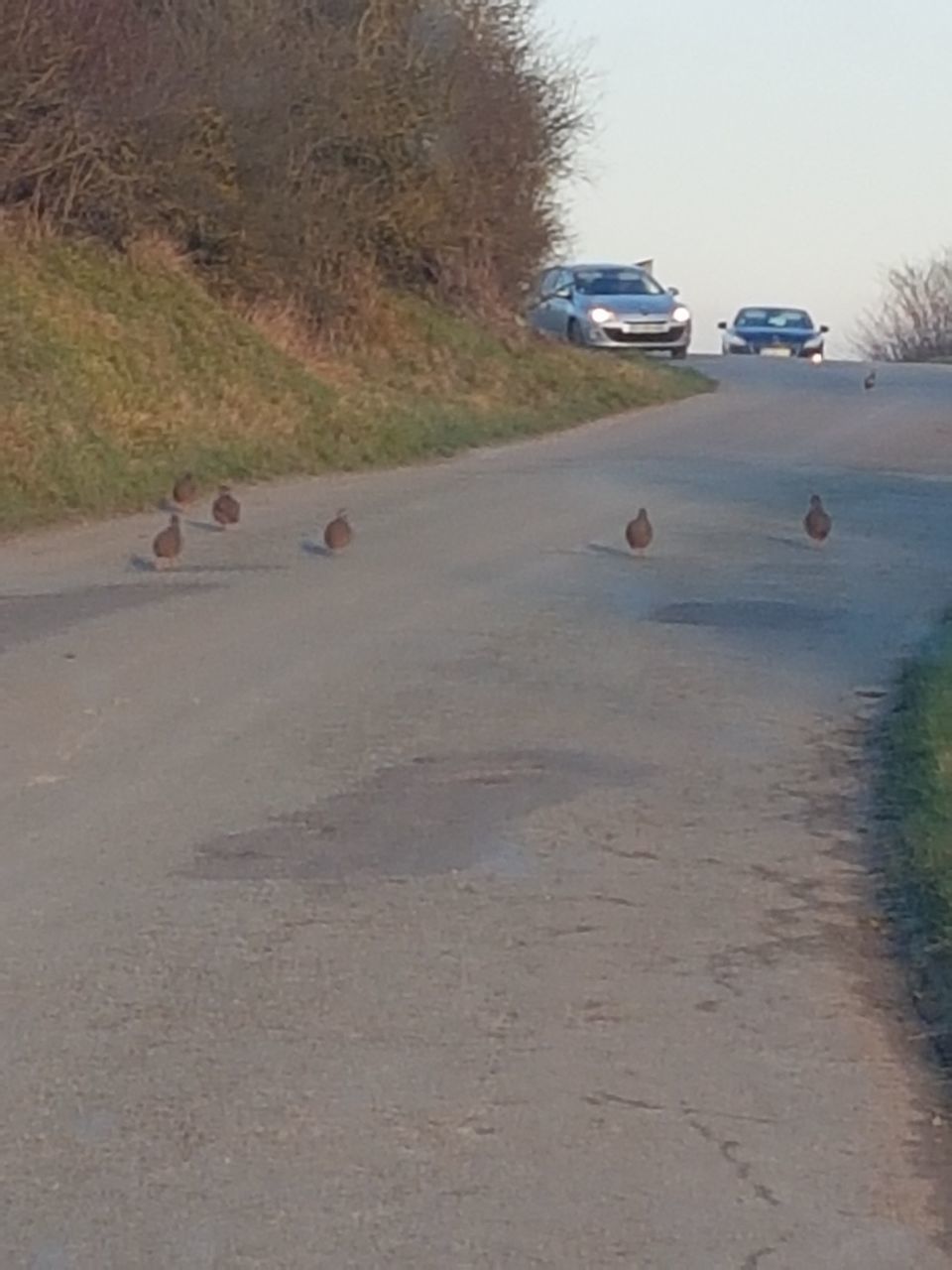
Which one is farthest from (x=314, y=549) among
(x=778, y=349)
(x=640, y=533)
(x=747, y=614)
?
(x=778, y=349)

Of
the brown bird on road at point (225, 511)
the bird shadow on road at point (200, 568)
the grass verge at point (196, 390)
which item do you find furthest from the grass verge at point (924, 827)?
the grass verge at point (196, 390)

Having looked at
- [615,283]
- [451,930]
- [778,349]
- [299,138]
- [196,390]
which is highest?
[299,138]

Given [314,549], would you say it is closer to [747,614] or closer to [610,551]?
[610,551]

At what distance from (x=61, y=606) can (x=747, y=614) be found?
13.1 ft

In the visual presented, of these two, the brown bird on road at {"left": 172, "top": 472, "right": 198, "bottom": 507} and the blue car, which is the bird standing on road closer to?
the brown bird on road at {"left": 172, "top": 472, "right": 198, "bottom": 507}

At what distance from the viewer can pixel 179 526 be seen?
56.9 feet

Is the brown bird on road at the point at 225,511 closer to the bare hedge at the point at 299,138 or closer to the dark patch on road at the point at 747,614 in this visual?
the dark patch on road at the point at 747,614

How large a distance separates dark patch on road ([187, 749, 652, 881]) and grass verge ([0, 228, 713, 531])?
9.11m

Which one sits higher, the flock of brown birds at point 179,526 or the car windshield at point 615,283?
the car windshield at point 615,283

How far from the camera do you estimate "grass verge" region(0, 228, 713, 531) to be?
20.5m

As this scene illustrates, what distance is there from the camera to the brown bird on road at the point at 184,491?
1919 cm

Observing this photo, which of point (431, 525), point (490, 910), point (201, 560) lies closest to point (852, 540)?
point (431, 525)

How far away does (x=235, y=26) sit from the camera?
26.9 m

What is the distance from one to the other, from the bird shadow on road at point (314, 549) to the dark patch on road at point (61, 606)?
1.75m
